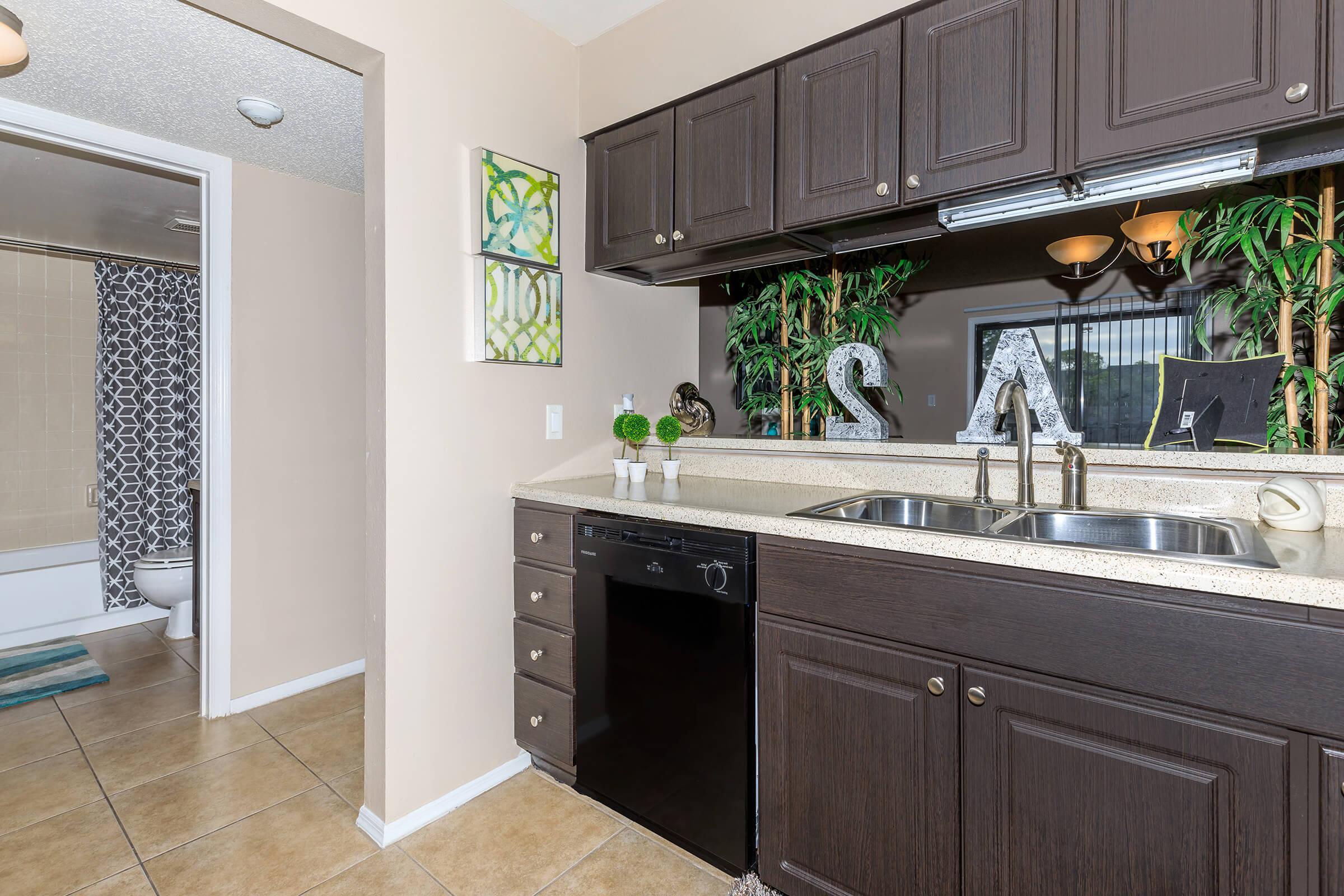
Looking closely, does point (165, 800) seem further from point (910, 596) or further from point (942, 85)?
point (942, 85)

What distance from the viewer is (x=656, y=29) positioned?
213cm

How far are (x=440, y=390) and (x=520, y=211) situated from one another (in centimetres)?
66

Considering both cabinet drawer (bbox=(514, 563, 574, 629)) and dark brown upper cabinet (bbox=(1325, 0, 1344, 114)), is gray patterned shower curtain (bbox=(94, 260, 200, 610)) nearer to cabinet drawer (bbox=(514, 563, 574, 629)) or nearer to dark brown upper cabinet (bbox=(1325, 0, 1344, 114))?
cabinet drawer (bbox=(514, 563, 574, 629))

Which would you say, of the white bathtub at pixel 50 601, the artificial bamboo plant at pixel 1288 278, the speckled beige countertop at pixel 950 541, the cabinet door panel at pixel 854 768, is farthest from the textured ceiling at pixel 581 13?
the white bathtub at pixel 50 601

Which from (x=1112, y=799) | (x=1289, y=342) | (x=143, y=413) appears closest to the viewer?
(x=1112, y=799)

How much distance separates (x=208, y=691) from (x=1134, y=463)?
10.8 ft

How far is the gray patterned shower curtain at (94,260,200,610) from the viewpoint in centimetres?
375

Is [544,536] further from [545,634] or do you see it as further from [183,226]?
[183,226]

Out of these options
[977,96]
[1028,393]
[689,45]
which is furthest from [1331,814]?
[689,45]

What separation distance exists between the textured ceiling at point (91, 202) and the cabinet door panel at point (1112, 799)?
3.45m

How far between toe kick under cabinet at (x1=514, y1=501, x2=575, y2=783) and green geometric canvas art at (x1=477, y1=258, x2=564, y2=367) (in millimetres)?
506

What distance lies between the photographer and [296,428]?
2.81 meters

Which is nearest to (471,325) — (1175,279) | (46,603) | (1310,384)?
(1310,384)

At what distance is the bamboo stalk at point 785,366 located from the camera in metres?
2.52
